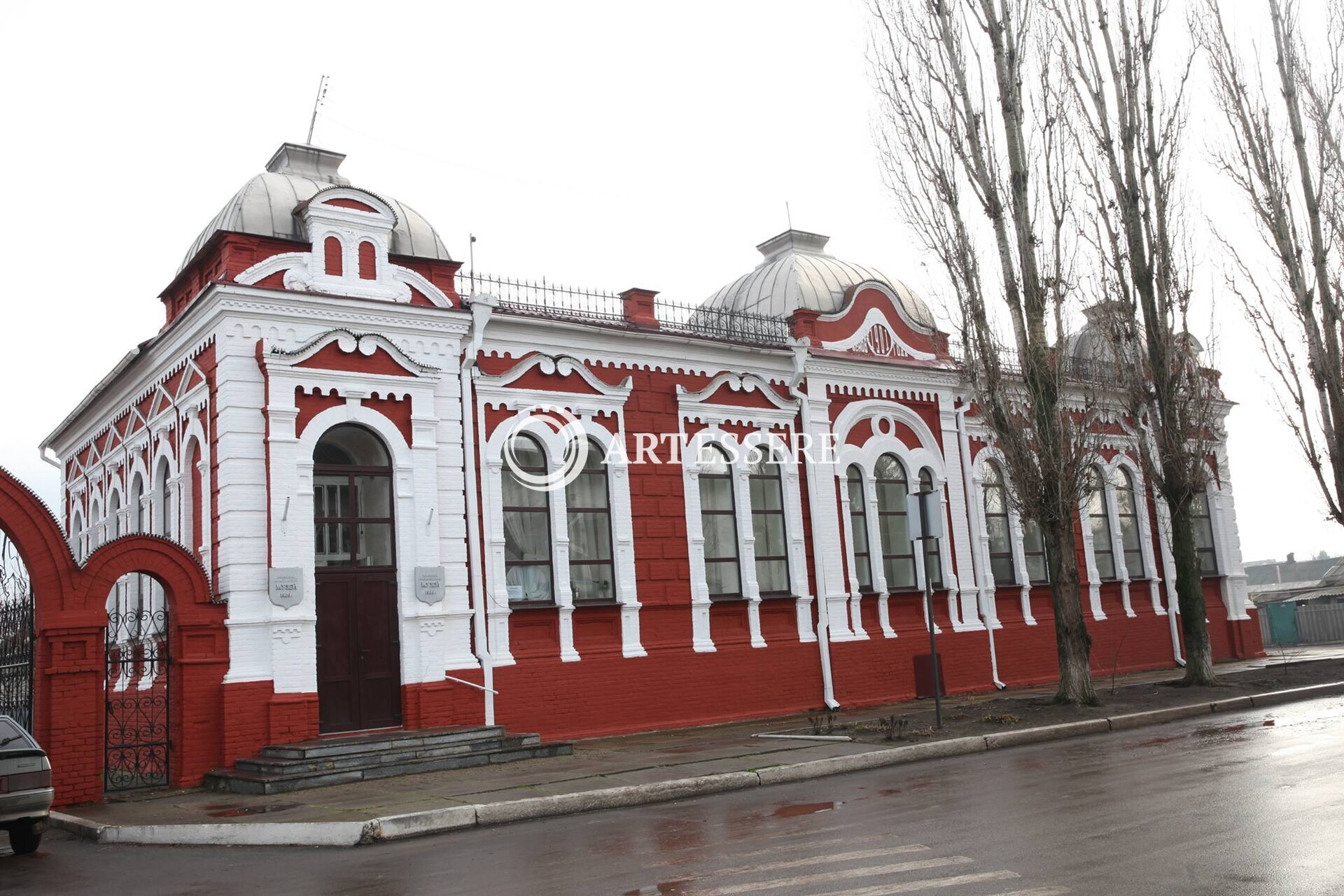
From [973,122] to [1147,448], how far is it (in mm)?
6350

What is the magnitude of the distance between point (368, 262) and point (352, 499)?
3131mm

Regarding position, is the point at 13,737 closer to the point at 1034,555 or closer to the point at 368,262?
the point at 368,262

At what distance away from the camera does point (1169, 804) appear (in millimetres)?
8227

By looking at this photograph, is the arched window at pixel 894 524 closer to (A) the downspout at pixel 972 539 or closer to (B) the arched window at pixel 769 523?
(A) the downspout at pixel 972 539

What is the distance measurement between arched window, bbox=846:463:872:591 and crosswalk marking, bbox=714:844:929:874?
38.9 ft

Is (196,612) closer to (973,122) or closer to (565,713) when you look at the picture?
(565,713)

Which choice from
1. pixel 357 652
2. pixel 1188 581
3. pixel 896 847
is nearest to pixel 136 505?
pixel 357 652

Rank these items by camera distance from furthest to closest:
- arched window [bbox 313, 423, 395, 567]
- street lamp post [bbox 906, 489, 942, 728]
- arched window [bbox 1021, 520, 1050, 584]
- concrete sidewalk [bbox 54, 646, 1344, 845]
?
arched window [bbox 1021, 520, 1050, 584], arched window [bbox 313, 423, 395, 567], street lamp post [bbox 906, 489, 942, 728], concrete sidewalk [bbox 54, 646, 1344, 845]

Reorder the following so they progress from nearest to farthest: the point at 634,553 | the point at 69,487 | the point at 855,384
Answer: the point at 634,553, the point at 855,384, the point at 69,487

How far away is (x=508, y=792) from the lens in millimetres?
10664

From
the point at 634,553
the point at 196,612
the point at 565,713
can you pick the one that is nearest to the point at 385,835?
the point at 196,612

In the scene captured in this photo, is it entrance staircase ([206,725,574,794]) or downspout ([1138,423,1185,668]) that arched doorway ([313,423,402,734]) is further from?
downspout ([1138,423,1185,668])

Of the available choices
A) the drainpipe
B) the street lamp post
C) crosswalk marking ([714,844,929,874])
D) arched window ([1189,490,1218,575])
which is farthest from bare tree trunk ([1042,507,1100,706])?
arched window ([1189,490,1218,575])

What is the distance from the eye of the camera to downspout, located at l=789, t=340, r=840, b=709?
18.2 meters
